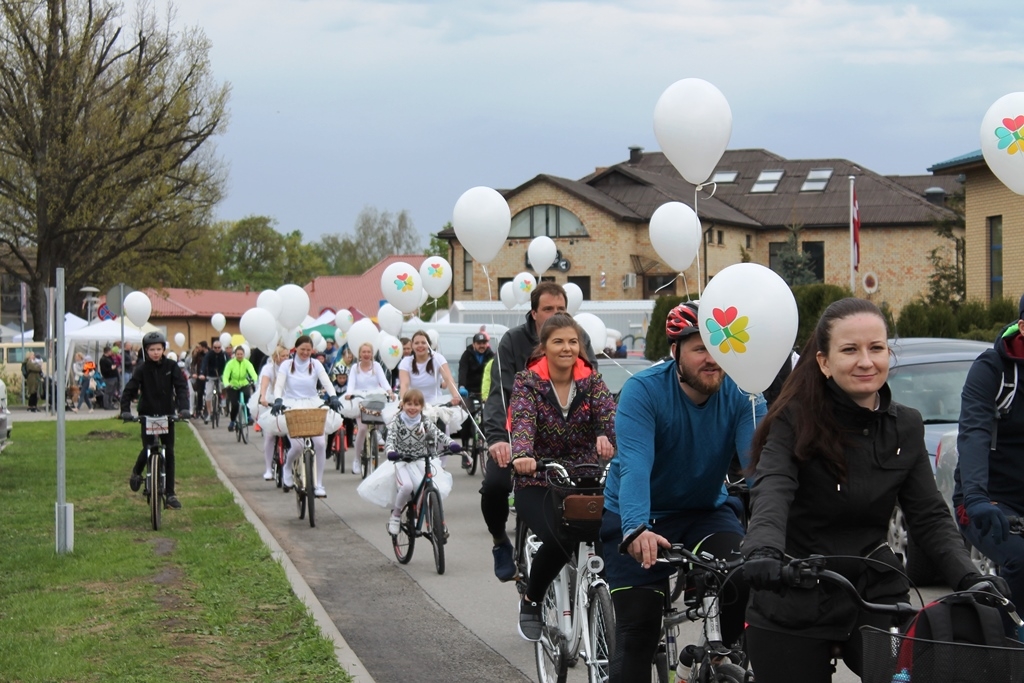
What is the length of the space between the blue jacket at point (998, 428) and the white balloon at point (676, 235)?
6.40 metres

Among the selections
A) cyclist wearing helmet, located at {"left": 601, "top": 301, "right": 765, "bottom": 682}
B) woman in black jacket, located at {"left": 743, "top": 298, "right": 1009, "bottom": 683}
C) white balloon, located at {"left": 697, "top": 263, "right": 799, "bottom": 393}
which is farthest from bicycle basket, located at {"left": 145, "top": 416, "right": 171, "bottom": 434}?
woman in black jacket, located at {"left": 743, "top": 298, "right": 1009, "bottom": 683}

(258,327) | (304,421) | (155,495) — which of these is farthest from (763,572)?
(258,327)

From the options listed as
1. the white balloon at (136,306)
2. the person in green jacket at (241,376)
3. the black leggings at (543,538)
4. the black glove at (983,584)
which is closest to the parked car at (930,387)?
the black leggings at (543,538)

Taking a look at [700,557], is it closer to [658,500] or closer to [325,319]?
[658,500]

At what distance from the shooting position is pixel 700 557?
4.36 m

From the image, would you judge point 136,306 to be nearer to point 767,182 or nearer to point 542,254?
point 542,254

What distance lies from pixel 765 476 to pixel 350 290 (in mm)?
101943

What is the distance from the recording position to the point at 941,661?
120 inches

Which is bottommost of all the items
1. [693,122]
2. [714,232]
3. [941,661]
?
[941,661]

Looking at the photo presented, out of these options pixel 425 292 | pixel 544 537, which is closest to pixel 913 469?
pixel 544 537

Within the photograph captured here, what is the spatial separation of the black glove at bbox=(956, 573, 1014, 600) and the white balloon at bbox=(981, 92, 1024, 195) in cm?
507

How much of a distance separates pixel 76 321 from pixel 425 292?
1206 inches

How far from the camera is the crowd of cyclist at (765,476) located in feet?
11.9

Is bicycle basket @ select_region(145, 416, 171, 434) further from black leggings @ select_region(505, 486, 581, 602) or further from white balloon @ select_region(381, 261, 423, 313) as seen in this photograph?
black leggings @ select_region(505, 486, 581, 602)
